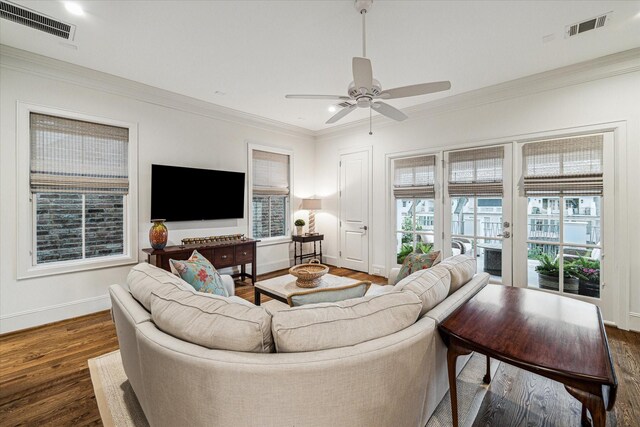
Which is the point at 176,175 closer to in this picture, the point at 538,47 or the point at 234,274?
the point at 234,274

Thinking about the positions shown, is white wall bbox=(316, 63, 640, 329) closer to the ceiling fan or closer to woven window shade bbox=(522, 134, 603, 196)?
woven window shade bbox=(522, 134, 603, 196)

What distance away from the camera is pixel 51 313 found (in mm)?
3121

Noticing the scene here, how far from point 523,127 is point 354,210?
281 cm

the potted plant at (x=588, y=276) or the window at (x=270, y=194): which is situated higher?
the window at (x=270, y=194)

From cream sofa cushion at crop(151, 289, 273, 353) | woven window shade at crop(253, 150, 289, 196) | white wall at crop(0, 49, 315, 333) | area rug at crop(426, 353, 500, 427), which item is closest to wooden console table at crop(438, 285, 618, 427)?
area rug at crop(426, 353, 500, 427)

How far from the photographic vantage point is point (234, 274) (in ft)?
15.6

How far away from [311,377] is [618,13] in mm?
3486

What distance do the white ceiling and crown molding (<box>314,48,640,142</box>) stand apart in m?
0.12

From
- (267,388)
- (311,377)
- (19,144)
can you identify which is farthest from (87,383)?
(19,144)

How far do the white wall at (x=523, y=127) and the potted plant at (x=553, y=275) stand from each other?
37 cm

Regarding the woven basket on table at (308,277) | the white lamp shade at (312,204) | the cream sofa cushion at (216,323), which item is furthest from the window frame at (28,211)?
the white lamp shade at (312,204)

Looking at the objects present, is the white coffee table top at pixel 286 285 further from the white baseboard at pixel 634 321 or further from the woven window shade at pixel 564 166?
the white baseboard at pixel 634 321

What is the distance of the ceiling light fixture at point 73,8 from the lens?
218cm

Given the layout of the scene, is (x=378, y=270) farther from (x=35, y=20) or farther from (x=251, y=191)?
(x=35, y=20)
